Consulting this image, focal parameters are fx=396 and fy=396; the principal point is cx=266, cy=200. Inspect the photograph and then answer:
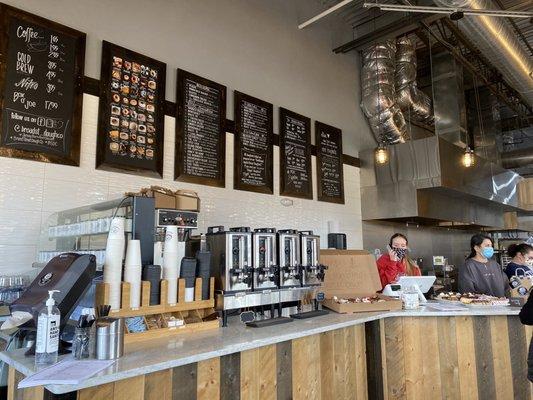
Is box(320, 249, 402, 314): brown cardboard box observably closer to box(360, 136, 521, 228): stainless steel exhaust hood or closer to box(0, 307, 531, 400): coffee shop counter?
box(0, 307, 531, 400): coffee shop counter

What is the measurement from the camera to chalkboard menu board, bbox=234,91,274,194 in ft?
12.9

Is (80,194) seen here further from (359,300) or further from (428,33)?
(428,33)

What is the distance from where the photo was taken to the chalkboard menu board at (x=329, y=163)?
486 cm

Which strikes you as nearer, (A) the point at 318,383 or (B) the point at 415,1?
(A) the point at 318,383

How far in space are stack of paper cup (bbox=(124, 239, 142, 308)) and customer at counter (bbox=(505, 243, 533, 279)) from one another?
12.8 feet

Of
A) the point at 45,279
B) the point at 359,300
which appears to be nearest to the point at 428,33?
the point at 359,300

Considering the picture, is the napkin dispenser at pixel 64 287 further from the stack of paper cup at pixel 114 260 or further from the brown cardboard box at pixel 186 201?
the brown cardboard box at pixel 186 201

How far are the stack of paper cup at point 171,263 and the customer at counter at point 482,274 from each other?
2783mm

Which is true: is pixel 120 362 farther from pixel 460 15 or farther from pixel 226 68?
pixel 460 15

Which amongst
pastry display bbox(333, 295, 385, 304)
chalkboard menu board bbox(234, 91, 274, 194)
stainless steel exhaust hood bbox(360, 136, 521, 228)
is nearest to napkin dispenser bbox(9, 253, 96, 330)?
pastry display bbox(333, 295, 385, 304)

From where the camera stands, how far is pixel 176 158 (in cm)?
338

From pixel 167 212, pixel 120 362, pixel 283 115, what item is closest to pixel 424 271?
pixel 283 115

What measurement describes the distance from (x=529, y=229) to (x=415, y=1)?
7.50 m

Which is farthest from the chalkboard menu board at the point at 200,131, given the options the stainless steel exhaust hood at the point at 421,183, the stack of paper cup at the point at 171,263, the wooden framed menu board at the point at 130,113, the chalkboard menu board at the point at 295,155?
the stainless steel exhaust hood at the point at 421,183
